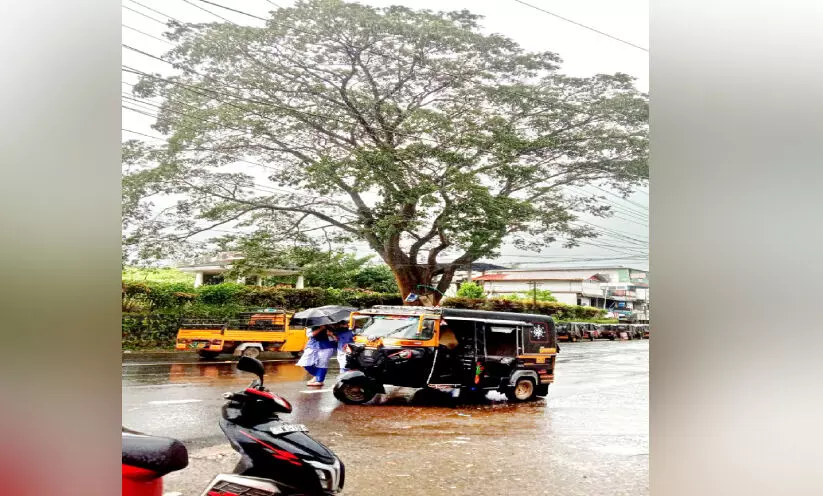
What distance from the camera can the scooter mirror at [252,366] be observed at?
2797 millimetres

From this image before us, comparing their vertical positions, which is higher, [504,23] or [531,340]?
[504,23]

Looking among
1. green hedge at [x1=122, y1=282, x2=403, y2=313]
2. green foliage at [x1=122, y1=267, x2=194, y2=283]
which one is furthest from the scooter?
green foliage at [x1=122, y1=267, x2=194, y2=283]

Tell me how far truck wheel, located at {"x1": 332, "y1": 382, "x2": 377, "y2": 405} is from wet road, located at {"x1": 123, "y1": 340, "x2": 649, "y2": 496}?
30 mm

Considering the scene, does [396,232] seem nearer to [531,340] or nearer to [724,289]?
[531,340]

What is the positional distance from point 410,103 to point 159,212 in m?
1.21

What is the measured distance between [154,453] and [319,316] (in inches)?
33.9

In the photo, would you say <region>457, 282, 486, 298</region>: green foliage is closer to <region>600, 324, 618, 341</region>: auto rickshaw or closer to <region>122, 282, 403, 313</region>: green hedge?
<region>122, 282, 403, 313</region>: green hedge

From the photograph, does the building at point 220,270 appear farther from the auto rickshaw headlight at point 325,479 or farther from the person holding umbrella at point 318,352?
the auto rickshaw headlight at point 325,479

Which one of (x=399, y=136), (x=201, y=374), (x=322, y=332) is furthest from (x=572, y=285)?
(x=201, y=374)

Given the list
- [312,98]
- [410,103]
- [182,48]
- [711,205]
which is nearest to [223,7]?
[182,48]

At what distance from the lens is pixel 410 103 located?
116 inches

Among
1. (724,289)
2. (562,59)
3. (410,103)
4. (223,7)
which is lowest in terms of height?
(724,289)

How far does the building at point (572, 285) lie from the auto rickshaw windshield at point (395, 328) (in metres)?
0.35

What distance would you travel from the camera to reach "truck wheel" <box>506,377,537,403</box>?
9.39 ft
